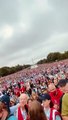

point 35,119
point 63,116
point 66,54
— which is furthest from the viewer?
point 66,54

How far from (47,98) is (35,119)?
210 cm

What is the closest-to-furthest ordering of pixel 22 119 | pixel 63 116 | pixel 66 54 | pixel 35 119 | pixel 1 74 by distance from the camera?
pixel 35 119
pixel 63 116
pixel 22 119
pixel 1 74
pixel 66 54

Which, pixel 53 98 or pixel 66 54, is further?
pixel 66 54

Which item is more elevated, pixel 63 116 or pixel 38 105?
pixel 38 105

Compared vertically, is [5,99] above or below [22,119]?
above

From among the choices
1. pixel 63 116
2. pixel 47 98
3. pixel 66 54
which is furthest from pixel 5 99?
pixel 66 54

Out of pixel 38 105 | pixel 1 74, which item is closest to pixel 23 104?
pixel 38 105

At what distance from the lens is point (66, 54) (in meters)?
140

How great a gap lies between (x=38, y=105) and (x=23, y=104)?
212cm

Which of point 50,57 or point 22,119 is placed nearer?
point 22,119

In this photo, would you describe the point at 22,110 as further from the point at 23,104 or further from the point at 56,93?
the point at 56,93

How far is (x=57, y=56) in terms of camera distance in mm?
143625

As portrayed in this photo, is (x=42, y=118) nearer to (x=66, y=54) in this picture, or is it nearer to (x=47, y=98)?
(x=47, y=98)

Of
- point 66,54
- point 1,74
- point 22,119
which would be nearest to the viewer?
point 22,119
